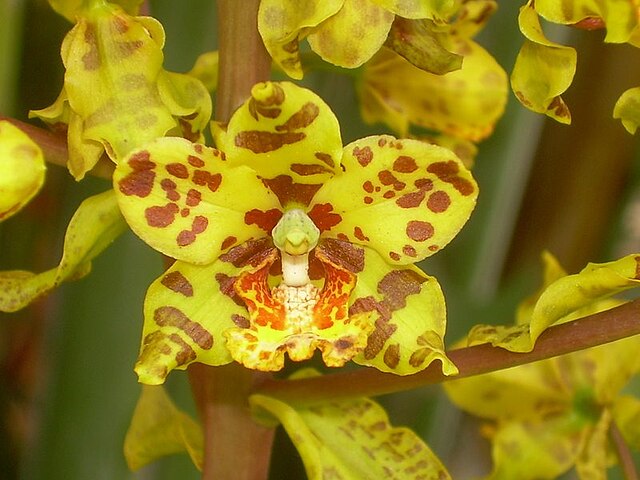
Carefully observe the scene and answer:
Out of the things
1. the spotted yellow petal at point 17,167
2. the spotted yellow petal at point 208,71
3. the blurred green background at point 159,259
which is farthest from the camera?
the blurred green background at point 159,259

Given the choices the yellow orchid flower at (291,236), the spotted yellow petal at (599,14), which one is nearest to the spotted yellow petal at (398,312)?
the yellow orchid flower at (291,236)

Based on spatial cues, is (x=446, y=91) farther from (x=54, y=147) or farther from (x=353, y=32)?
(x=54, y=147)

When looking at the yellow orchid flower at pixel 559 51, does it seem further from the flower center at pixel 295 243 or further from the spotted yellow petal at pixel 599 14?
the flower center at pixel 295 243

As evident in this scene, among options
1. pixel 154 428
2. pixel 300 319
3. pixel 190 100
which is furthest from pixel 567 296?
Result: pixel 154 428

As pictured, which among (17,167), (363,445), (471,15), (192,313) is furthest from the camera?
(471,15)

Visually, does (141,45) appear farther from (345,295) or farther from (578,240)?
(578,240)

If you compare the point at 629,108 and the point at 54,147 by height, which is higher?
the point at 629,108
